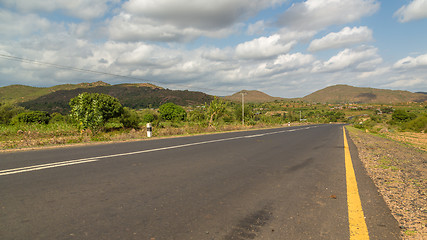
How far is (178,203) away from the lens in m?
3.24

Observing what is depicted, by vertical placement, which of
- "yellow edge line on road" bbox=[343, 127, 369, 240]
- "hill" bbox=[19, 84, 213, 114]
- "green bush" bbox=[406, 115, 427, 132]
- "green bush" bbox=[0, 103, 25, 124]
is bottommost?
"green bush" bbox=[406, 115, 427, 132]

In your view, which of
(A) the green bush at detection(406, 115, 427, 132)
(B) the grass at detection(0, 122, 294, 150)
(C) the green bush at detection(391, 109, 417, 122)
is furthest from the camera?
(C) the green bush at detection(391, 109, 417, 122)

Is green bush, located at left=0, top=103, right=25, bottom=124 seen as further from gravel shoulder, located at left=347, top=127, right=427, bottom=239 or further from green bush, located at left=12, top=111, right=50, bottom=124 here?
gravel shoulder, located at left=347, top=127, right=427, bottom=239

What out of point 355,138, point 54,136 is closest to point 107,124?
point 54,136

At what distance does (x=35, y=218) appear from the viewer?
2.68 meters

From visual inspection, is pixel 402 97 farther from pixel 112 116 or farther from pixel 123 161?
pixel 123 161

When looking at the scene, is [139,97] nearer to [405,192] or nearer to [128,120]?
[128,120]

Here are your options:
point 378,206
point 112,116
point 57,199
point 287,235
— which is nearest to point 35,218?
point 57,199

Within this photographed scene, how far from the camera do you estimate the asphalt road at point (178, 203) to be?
2.46 metres

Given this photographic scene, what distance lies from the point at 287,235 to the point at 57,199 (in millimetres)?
3052

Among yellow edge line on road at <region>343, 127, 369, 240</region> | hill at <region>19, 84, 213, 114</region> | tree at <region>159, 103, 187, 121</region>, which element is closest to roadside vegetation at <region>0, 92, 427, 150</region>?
tree at <region>159, 103, 187, 121</region>

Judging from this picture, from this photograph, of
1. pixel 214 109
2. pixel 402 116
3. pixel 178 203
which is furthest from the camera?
pixel 402 116

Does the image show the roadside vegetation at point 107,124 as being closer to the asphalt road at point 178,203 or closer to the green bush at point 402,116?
the green bush at point 402,116

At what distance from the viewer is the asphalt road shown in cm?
246
